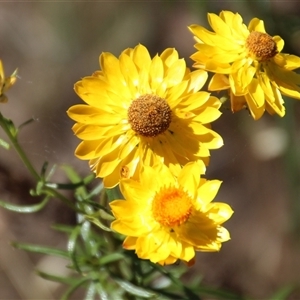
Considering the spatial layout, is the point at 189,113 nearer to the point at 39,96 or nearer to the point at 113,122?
the point at 113,122

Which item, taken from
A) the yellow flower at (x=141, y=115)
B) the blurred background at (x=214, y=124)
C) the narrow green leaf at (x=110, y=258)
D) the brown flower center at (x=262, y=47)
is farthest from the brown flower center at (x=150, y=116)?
the blurred background at (x=214, y=124)

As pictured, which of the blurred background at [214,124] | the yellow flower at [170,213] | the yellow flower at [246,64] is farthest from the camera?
the blurred background at [214,124]

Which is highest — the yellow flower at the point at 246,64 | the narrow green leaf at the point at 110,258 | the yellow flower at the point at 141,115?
the yellow flower at the point at 246,64

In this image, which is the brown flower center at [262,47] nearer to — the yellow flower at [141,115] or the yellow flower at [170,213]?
the yellow flower at [141,115]

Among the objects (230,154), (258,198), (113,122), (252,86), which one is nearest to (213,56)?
(252,86)

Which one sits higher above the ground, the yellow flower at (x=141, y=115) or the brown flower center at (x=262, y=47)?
the brown flower center at (x=262, y=47)
